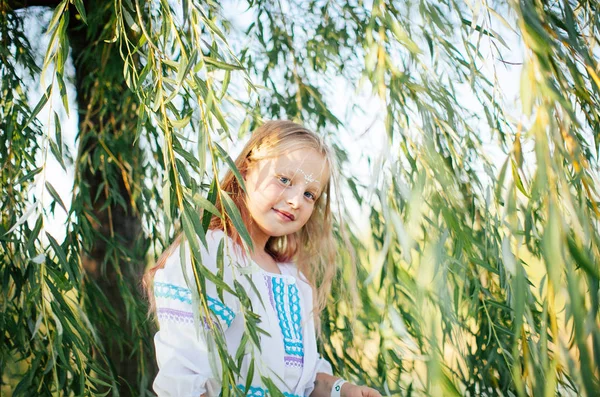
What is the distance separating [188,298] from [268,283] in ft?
0.71

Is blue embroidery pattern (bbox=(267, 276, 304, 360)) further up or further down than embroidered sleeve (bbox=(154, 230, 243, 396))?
further up

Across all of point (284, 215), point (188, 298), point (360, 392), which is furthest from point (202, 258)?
point (360, 392)

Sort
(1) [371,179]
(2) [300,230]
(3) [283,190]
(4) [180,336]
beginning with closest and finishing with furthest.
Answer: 1. (1) [371,179]
2. (4) [180,336]
3. (3) [283,190]
4. (2) [300,230]

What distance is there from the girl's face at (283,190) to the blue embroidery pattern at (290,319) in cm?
10

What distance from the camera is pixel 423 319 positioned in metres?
0.59

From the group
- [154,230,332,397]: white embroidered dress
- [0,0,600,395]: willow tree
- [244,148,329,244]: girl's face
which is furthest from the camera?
[244,148,329,244]: girl's face

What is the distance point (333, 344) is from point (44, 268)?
2.71ft

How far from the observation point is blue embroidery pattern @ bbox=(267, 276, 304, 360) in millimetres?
1110

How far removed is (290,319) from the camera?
3.76 ft

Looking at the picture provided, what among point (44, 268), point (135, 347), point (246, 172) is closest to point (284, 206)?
point (246, 172)

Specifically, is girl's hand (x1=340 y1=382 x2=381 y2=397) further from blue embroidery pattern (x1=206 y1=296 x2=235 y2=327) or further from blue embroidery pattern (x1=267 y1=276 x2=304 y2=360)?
blue embroidery pattern (x1=206 y1=296 x2=235 y2=327)

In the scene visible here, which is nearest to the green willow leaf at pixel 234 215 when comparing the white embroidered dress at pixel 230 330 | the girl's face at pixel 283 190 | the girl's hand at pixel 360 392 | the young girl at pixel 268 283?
the white embroidered dress at pixel 230 330

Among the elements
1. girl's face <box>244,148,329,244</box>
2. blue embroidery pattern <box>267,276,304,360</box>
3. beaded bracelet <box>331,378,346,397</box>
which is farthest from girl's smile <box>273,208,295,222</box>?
beaded bracelet <box>331,378,346,397</box>

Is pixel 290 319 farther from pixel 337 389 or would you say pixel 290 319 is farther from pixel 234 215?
pixel 234 215
